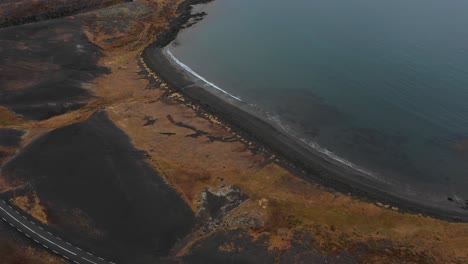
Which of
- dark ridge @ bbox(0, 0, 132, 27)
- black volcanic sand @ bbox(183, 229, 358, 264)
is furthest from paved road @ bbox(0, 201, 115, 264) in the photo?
dark ridge @ bbox(0, 0, 132, 27)

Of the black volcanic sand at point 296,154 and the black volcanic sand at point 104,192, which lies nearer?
the black volcanic sand at point 104,192

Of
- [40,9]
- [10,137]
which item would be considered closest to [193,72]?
[10,137]

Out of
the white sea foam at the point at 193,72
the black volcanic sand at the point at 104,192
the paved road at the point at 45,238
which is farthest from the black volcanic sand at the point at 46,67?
the paved road at the point at 45,238

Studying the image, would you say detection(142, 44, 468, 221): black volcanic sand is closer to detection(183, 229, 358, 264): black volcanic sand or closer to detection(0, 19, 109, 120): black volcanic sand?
detection(183, 229, 358, 264): black volcanic sand

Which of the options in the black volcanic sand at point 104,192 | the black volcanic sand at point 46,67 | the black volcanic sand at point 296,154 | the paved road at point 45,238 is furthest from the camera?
the black volcanic sand at point 46,67

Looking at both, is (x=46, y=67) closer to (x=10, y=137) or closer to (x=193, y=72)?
(x=10, y=137)

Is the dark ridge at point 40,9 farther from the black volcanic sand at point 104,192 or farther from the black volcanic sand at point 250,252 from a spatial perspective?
the black volcanic sand at point 250,252

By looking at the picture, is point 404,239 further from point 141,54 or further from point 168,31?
point 168,31
